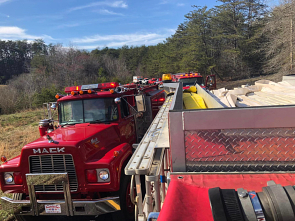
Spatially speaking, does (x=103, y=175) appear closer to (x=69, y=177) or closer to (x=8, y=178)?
(x=69, y=177)

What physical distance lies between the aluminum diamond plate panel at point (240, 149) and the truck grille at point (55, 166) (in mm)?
2311

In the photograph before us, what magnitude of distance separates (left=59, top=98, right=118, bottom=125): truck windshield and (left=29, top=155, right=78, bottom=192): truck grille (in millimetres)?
1364

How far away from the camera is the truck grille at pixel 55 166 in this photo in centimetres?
392

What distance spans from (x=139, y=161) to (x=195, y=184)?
0.87 meters

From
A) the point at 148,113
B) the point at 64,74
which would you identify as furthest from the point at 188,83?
the point at 64,74

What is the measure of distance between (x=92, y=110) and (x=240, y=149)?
3666 mm

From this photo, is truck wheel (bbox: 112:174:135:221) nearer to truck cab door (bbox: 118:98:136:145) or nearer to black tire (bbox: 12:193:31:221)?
truck cab door (bbox: 118:98:136:145)

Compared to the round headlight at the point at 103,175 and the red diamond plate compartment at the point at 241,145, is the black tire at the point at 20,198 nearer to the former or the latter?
the round headlight at the point at 103,175

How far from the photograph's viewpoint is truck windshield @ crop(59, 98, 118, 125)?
520 centimetres

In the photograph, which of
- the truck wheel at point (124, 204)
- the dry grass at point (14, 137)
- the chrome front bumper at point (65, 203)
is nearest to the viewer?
the chrome front bumper at point (65, 203)

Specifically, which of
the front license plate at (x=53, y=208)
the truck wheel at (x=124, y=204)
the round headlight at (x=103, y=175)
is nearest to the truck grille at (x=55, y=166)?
the front license plate at (x=53, y=208)

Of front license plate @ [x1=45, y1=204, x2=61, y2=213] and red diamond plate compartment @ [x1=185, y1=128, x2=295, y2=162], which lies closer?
red diamond plate compartment @ [x1=185, y1=128, x2=295, y2=162]

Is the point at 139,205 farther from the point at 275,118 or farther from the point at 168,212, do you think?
the point at 275,118

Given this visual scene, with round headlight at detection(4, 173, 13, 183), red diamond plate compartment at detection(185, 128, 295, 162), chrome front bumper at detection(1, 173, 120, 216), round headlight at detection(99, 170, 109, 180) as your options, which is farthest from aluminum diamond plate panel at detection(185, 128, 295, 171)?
round headlight at detection(4, 173, 13, 183)
